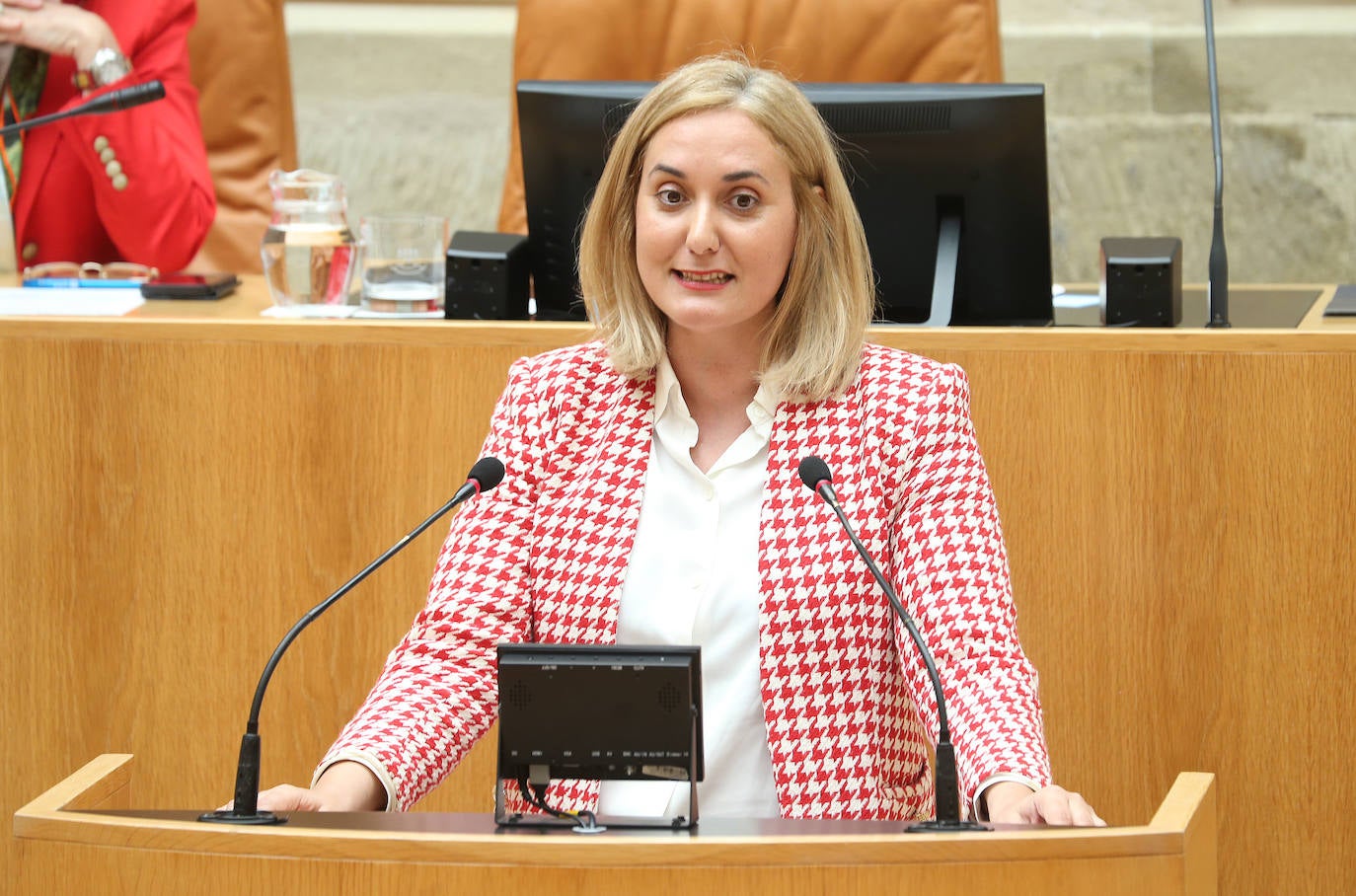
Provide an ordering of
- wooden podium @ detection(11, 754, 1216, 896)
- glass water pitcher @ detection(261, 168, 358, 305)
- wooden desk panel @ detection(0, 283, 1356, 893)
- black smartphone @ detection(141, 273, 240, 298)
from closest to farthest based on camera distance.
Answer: wooden podium @ detection(11, 754, 1216, 896)
wooden desk panel @ detection(0, 283, 1356, 893)
glass water pitcher @ detection(261, 168, 358, 305)
black smartphone @ detection(141, 273, 240, 298)

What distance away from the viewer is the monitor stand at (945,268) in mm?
2098

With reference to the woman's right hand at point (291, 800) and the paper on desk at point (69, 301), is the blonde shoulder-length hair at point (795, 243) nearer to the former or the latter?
the woman's right hand at point (291, 800)

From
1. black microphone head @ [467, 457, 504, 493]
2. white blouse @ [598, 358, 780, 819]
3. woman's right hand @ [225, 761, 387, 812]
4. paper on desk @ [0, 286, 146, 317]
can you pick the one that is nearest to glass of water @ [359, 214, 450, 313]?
paper on desk @ [0, 286, 146, 317]

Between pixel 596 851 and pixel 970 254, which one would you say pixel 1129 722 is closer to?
pixel 970 254

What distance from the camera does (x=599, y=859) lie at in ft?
3.71

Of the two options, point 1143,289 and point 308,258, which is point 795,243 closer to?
point 1143,289

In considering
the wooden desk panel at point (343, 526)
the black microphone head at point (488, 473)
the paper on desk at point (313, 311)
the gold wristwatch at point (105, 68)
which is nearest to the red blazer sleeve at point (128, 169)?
the gold wristwatch at point (105, 68)

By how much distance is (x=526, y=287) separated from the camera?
224 cm

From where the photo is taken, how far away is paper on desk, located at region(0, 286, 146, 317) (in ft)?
7.25

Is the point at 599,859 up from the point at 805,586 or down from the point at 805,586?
down

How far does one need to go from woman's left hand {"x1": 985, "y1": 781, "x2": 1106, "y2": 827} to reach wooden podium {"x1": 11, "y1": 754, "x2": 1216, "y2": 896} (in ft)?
0.30

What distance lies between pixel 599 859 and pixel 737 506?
1.90 ft


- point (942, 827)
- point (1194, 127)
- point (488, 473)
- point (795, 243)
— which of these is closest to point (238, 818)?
point (488, 473)

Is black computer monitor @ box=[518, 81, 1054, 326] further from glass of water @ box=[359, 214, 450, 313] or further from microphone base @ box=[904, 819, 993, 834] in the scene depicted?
microphone base @ box=[904, 819, 993, 834]
